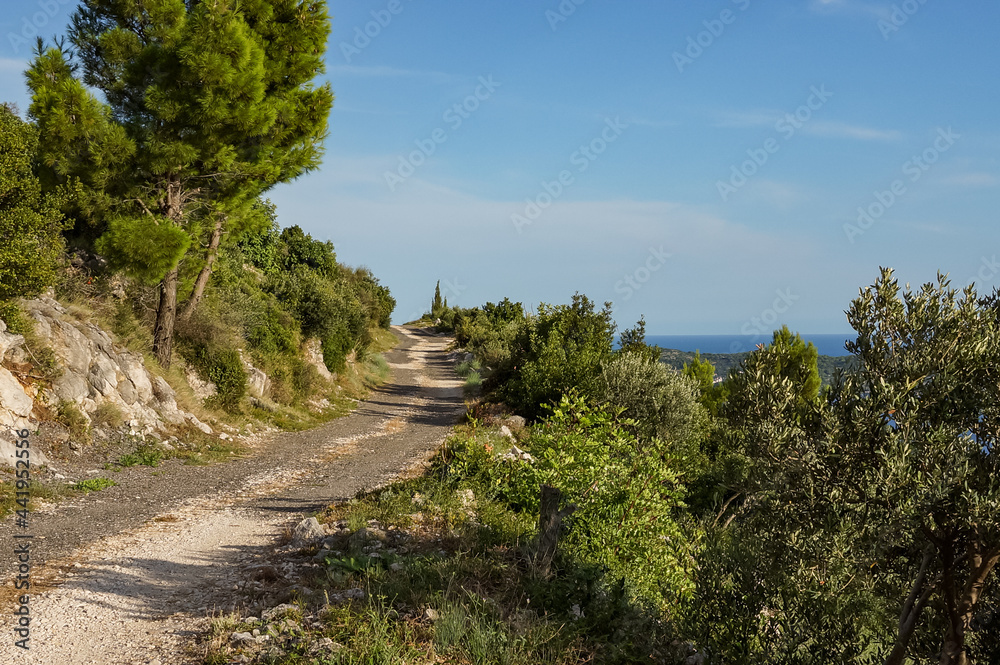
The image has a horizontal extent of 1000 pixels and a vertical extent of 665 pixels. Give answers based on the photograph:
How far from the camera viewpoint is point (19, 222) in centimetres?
1253

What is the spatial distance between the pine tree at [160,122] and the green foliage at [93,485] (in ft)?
21.0

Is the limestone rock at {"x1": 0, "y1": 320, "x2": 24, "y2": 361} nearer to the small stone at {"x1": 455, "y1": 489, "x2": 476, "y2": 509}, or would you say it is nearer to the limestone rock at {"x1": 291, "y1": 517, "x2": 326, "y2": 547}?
the limestone rock at {"x1": 291, "y1": 517, "x2": 326, "y2": 547}

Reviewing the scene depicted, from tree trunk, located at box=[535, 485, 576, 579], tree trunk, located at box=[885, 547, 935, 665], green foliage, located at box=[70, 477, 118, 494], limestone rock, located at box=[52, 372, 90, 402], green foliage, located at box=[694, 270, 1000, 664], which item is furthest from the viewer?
limestone rock, located at box=[52, 372, 90, 402]

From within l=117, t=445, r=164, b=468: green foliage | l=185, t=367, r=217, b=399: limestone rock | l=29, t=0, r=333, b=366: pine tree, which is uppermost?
l=29, t=0, r=333, b=366: pine tree

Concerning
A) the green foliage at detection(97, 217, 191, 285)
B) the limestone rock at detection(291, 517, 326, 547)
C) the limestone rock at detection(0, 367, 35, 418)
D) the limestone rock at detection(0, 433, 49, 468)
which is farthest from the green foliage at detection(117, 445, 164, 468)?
the limestone rock at detection(291, 517, 326, 547)

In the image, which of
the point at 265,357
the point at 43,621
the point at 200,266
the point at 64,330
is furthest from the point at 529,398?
the point at 43,621

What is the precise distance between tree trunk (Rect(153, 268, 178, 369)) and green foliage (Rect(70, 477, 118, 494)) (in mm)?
6716

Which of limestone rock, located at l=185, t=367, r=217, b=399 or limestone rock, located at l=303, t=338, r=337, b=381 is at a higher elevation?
limestone rock, located at l=303, t=338, r=337, b=381

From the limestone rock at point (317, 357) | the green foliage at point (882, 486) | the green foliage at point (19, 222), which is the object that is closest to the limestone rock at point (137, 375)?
the green foliage at point (19, 222)

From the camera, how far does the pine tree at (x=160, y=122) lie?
49.8 feet

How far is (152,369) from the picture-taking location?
16.5 m

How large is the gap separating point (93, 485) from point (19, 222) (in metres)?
5.80

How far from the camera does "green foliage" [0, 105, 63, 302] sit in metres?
12.2

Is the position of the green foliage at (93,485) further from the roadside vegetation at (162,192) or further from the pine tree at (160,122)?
the pine tree at (160,122)
